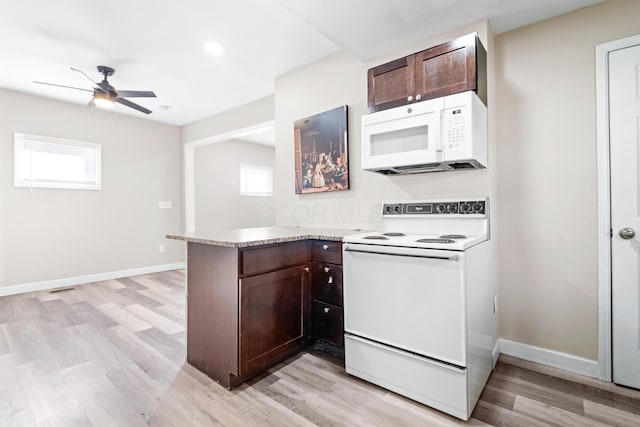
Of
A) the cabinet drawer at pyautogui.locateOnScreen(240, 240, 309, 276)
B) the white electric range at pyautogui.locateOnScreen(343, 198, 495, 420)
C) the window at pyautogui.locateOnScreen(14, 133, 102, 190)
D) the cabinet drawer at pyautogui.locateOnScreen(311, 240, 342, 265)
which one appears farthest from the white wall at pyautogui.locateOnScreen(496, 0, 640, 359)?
the window at pyautogui.locateOnScreen(14, 133, 102, 190)

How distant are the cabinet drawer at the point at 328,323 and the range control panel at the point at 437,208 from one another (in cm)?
87

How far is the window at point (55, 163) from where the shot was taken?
3965 mm

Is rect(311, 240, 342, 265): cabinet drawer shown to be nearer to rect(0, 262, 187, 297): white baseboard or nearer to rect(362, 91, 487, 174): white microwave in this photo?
rect(362, 91, 487, 174): white microwave

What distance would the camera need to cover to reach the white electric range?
5.00ft

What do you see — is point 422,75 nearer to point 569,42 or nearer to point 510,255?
point 569,42

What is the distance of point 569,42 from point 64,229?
591cm

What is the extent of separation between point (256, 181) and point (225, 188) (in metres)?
0.93

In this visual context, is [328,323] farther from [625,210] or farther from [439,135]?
[625,210]

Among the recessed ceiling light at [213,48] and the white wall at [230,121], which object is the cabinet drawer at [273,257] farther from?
the white wall at [230,121]

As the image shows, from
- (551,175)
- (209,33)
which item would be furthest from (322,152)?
(551,175)

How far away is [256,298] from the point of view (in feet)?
6.22

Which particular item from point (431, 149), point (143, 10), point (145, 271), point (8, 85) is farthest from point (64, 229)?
point (431, 149)

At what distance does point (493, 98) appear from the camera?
2.25 meters

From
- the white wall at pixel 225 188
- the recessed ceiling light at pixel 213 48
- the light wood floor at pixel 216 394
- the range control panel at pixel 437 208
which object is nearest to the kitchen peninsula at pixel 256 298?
the light wood floor at pixel 216 394
